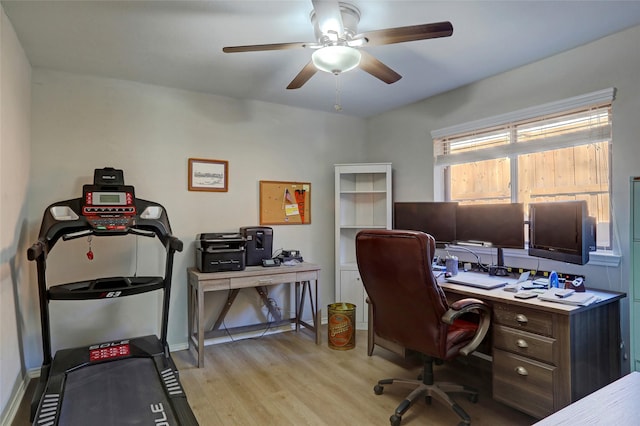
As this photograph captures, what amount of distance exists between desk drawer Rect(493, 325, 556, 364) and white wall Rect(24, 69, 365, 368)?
2.30 meters

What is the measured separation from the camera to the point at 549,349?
2.09m

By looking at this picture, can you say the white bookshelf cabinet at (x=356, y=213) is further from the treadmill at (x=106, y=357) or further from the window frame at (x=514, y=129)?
the treadmill at (x=106, y=357)

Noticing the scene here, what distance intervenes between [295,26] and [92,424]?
2537 mm

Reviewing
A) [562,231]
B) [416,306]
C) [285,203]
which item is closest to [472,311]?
[416,306]

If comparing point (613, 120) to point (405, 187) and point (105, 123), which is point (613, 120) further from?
point (105, 123)

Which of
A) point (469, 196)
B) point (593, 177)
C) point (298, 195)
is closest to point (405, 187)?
point (469, 196)

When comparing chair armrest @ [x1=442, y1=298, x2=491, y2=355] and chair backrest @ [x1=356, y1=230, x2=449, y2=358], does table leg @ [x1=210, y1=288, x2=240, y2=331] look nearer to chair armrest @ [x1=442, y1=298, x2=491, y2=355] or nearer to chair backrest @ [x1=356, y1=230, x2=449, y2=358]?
chair backrest @ [x1=356, y1=230, x2=449, y2=358]

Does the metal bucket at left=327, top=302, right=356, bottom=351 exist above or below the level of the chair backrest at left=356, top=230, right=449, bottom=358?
below

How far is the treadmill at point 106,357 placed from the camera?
6.64 feet

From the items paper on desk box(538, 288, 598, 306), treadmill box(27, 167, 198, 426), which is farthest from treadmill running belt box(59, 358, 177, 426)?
paper on desk box(538, 288, 598, 306)

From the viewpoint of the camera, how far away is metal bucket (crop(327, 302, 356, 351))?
3459mm

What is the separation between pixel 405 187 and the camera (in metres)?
4.15

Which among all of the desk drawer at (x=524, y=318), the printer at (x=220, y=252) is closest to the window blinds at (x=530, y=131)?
the desk drawer at (x=524, y=318)

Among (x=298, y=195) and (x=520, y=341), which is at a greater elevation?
(x=298, y=195)
